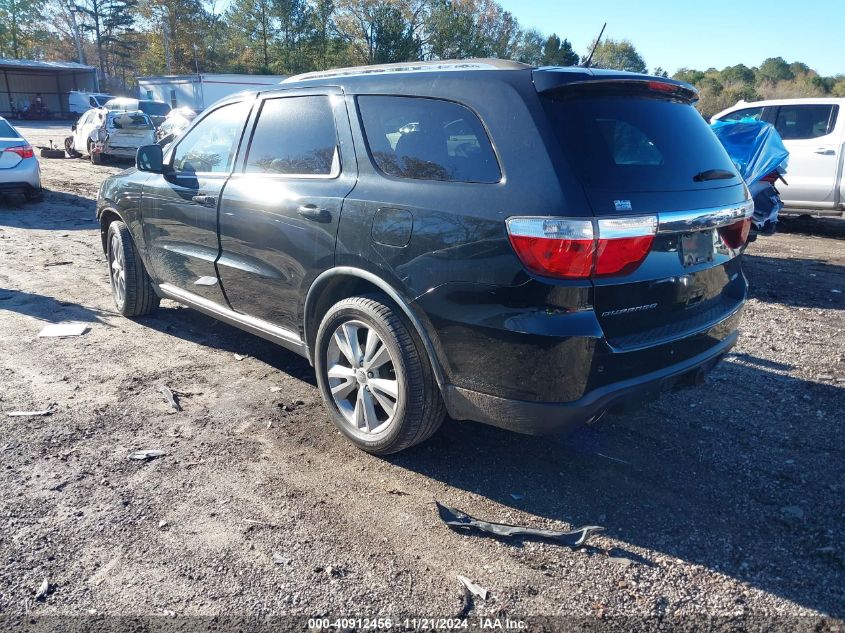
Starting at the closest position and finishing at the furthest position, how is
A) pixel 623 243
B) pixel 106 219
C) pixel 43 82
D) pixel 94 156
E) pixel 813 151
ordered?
pixel 623 243 → pixel 106 219 → pixel 813 151 → pixel 94 156 → pixel 43 82

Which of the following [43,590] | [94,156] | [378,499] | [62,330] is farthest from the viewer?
[94,156]

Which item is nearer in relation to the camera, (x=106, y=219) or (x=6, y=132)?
(x=106, y=219)

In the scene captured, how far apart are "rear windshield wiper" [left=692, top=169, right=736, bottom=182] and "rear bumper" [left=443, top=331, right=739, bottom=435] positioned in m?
0.87

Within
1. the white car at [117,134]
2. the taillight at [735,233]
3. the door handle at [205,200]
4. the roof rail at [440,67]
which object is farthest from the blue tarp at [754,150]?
the white car at [117,134]

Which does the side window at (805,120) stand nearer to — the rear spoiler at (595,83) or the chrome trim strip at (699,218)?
the chrome trim strip at (699,218)

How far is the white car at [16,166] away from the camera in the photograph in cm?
1132

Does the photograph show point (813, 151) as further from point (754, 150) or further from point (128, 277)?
point (128, 277)

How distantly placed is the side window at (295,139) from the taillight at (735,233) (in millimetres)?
2043

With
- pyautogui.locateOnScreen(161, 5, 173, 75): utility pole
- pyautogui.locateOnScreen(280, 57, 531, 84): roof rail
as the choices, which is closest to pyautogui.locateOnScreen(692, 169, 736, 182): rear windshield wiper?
pyautogui.locateOnScreen(280, 57, 531, 84): roof rail

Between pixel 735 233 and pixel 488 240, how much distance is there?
1.49 metres

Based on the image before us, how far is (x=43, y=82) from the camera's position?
5272 centimetres

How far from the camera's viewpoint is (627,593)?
8.34 ft

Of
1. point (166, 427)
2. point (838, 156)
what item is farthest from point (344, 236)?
point (838, 156)

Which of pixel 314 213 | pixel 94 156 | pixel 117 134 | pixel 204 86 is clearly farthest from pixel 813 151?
pixel 204 86
